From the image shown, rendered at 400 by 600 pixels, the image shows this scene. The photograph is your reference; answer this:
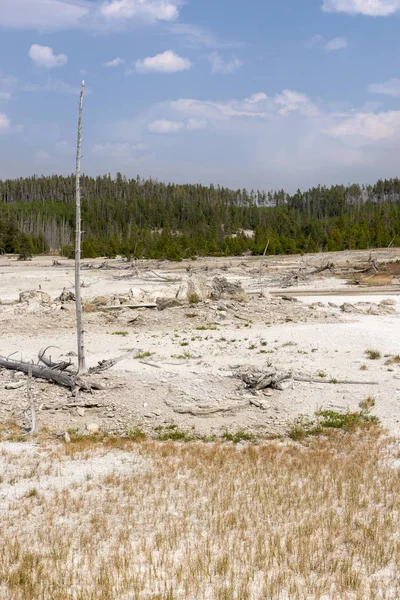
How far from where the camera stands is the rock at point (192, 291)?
94.0 feet

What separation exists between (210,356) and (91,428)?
7011 mm

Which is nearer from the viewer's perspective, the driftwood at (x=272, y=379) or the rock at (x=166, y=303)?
the driftwood at (x=272, y=379)

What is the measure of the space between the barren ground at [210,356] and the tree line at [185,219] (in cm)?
4516

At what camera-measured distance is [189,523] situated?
7742 mm

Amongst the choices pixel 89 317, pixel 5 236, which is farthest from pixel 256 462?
pixel 5 236

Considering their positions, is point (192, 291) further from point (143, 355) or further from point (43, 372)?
point (43, 372)

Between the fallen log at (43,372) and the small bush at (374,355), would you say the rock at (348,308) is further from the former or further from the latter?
the fallen log at (43,372)

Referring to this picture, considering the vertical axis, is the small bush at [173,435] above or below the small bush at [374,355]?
below

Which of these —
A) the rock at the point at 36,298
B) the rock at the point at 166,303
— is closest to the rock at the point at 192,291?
the rock at the point at 166,303

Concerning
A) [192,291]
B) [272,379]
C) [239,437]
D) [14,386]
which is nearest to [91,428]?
[239,437]

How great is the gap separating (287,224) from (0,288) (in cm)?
7158

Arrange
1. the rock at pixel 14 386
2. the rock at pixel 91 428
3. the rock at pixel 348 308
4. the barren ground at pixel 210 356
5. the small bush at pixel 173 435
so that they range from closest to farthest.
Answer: the small bush at pixel 173 435 < the rock at pixel 91 428 < the barren ground at pixel 210 356 < the rock at pixel 14 386 < the rock at pixel 348 308

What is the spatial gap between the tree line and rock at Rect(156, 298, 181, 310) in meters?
43.1

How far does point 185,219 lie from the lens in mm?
134250
